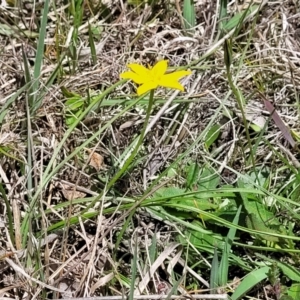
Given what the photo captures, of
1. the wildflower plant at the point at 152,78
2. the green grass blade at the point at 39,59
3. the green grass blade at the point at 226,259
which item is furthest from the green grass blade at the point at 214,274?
the green grass blade at the point at 39,59

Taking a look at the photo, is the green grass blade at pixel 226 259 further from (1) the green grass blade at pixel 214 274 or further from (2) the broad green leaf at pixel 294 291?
(2) the broad green leaf at pixel 294 291

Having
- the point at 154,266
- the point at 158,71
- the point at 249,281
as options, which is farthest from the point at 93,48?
the point at 249,281

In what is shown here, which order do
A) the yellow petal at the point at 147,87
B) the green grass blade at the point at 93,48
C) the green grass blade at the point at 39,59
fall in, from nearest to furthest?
1. the yellow petal at the point at 147,87
2. the green grass blade at the point at 39,59
3. the green grass blade at the point at 93,48

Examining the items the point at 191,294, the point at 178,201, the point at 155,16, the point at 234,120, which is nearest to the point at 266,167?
the point at 234,120

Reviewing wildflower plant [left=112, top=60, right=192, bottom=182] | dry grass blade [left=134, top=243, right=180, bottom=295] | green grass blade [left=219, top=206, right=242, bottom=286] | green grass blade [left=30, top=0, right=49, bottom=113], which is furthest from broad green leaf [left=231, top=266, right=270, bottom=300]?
green grass blade [left=30, top=0, right=49, bottom=113]

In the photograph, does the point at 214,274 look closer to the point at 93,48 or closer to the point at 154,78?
the point at 154,78

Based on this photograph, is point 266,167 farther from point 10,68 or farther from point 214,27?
point 10,68

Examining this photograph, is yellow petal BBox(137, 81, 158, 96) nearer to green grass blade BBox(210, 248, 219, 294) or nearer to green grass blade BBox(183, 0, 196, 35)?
green grass blade BBox(210, 248, 219, 294)
